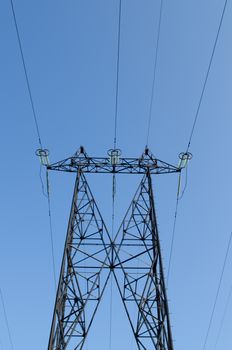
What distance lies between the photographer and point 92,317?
16.8 m

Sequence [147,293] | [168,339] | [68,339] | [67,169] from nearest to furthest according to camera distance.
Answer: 1. [168,339]
2. [68,339]
3. [147,293]
4. [67,169]

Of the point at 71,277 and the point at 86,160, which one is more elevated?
the point at 86,160

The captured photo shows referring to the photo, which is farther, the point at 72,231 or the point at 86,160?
the point at 86,160

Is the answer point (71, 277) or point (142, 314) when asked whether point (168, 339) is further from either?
point (71, 277)

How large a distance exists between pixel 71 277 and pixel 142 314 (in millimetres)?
3167

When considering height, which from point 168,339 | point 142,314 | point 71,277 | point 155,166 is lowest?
point 168,339

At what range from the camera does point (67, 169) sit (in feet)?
67.3

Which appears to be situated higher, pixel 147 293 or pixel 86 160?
pixel 86 160

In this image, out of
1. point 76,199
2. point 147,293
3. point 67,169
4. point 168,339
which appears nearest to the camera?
point 168,339

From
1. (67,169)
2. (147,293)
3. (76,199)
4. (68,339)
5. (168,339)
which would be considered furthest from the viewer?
(67,169)

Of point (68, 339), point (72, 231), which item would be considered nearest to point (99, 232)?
point (72, 231)

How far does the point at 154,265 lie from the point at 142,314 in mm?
1977

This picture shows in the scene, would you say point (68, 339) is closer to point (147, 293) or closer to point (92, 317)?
point (92, 317)

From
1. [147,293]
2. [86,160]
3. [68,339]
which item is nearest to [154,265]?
[147,293]
